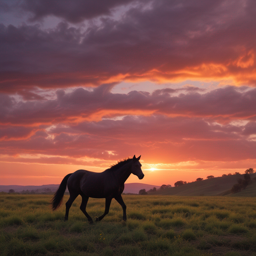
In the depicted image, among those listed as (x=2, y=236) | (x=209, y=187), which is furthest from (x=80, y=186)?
(x=209, y=187)

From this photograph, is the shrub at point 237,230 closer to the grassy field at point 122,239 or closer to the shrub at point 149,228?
the grassy field at point 122,239

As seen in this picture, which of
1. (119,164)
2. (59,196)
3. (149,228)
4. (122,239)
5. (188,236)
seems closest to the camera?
(122,239)

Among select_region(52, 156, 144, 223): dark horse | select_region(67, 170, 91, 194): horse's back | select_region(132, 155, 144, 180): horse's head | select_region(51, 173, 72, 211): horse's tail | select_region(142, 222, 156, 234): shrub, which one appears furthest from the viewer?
select_region(51, 173, 72, 211): horse's tail

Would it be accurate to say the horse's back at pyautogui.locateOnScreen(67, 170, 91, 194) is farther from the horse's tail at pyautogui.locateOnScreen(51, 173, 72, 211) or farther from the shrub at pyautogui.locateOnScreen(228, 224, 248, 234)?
the shrub at pyautogui.locateOnScreen(228, 224, 248, 234)

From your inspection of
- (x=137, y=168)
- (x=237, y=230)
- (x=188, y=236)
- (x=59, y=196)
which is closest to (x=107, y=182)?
(x=137, y=168)

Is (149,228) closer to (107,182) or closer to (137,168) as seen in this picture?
(137,168)

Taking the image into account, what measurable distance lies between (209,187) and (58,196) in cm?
10639

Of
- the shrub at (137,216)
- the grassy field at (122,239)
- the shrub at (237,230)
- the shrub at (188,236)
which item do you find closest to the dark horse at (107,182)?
the grassy field at (122,239)

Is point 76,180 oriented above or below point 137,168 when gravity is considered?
below

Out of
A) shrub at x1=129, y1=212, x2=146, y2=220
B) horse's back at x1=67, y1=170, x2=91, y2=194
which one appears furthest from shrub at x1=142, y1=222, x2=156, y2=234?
horse's back at x1=67, y1=170, x2=91, y2=194

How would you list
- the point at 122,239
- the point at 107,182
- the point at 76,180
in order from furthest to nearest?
the point at 76,180 → the point at 107,182 → the point at 122,239

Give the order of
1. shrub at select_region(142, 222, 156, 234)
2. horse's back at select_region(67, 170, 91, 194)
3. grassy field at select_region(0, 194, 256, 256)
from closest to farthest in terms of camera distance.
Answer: grassy field at select_region(0, 194, 256, 256), shrub at select_region(142, 222, 156, 234), horse's back at select_region(67, 170, 91, 194)

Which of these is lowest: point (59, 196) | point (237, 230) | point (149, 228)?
point (237, 230)

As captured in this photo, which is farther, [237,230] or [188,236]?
[237,230]
